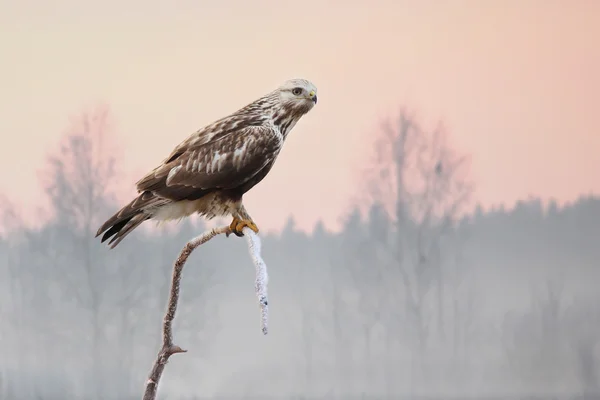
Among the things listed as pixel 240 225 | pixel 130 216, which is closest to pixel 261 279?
pixel 240 225

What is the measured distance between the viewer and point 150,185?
4.09 metres

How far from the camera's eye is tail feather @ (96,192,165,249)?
3975 millimetres

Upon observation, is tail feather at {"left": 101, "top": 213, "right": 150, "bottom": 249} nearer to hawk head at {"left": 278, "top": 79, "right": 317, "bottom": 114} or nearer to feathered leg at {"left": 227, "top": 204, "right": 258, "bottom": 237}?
feathered leg at {"left": 227, "top": 204, "right": 258, "bottom": 237}

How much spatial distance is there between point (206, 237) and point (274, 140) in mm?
608

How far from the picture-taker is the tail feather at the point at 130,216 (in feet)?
13.0

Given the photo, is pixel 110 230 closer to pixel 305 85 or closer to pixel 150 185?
pixel 150 185

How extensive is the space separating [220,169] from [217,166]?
3 centimetres

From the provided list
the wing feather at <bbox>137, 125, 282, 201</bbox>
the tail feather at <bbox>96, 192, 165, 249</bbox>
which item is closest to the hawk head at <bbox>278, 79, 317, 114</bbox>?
the wing feather at <bbox>137, 125, 282, 201</bbox>

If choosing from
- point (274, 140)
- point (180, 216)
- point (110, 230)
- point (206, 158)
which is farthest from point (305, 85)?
point (110, 230)

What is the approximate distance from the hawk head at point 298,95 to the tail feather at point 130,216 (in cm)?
85

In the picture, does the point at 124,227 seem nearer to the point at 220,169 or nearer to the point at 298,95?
the point at 220,169

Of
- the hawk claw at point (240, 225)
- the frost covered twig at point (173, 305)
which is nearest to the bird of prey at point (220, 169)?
the hawk claw at point (240, 225)

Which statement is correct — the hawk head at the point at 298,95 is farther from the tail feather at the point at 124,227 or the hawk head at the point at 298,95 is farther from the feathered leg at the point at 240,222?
the tail feather at the point at 124,227

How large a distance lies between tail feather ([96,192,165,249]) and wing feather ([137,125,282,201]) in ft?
0.17
